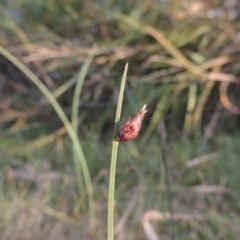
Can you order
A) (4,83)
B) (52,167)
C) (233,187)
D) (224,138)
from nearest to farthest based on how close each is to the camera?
(233,187)
(52,167)
(224,138)
(4,83)

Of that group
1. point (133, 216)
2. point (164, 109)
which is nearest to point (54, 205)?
point (133, 216)

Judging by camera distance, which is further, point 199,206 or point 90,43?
point 90,43

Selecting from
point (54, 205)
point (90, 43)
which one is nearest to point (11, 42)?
point (90, 43)

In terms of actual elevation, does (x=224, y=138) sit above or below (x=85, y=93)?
below

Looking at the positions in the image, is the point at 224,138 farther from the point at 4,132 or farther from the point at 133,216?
the point at 4,132

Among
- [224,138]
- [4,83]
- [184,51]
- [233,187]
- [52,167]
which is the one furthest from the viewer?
[4,83]

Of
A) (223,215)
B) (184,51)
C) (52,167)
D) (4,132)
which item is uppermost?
(184,51)

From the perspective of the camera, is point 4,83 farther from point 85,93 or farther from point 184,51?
point 184,51
